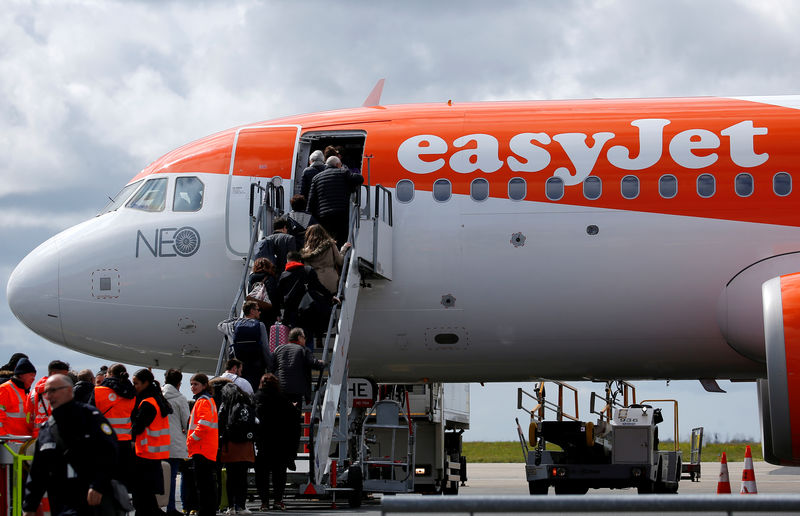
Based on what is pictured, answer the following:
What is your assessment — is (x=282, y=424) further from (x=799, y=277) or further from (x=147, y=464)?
(x=799, y=277)

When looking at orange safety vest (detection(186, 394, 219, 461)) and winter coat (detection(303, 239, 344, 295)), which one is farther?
winter coat (detection(303, 239, 344, 295))

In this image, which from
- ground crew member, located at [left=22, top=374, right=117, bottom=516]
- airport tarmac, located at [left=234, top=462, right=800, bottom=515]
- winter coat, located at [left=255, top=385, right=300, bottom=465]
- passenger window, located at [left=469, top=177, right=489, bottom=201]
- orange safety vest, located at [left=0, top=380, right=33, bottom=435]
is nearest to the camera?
ground crew member, located at [left=22, top=374, right=117, bottom=516]

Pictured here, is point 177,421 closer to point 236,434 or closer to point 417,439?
point 236,434

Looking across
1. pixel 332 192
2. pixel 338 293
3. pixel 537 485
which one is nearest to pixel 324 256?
pixel 338 293

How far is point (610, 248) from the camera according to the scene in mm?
13156

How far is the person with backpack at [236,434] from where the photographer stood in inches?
447

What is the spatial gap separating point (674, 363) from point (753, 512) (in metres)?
8.78

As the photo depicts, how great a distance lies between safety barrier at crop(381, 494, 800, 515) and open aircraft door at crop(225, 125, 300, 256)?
882cm

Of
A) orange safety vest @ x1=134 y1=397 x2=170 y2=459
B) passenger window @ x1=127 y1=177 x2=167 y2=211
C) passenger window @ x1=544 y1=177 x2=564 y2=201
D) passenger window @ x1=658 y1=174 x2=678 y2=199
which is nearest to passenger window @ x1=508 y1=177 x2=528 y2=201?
passenger window @ x1=544 y1=177 x2=564 y2=201

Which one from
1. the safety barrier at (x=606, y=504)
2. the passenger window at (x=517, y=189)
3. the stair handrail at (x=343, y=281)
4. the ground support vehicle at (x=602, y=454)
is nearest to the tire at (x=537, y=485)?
the ground support vehicle at (x=602, y=454)

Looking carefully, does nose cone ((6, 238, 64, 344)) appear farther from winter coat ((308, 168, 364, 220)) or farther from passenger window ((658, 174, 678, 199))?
passenger window ((658, 174, 678, 199))

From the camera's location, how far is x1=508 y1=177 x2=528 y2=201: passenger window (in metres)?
13.4

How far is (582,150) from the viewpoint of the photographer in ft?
44.0

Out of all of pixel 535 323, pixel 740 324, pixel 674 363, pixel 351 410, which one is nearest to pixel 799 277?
pixel 740 324
